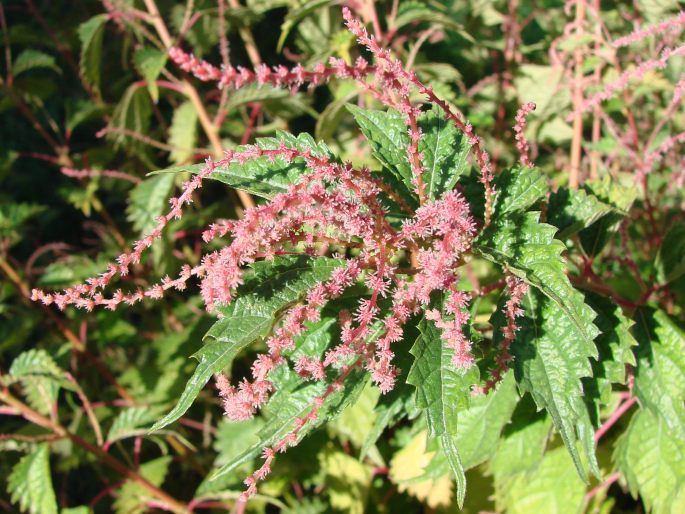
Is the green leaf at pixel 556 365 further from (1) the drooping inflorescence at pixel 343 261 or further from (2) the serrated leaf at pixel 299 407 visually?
(2) the serrated leaf at pixel 299 407

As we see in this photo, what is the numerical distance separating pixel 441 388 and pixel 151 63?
1.23 meters

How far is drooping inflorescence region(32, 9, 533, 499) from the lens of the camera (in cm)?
84

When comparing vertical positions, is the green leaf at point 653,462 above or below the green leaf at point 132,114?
below

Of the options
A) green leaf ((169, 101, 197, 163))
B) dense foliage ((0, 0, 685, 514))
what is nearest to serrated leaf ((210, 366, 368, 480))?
dense foliage ((0, 0, 685, 514))

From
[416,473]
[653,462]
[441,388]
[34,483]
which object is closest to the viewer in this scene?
[441,388]

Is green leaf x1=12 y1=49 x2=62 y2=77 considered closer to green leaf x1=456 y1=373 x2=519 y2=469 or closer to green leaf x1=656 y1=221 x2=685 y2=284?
green leaf x1=456 y1=373 x2=519 y2=469

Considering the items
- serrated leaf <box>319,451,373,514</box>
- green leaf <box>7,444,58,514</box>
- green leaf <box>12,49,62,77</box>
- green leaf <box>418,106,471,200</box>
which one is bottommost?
serrated leaf <box>319,451,373,514</box>

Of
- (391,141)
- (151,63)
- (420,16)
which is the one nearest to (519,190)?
(391,141)

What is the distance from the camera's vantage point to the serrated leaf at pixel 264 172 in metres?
0.98

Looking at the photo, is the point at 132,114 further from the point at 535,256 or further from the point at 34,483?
the point at 535,256

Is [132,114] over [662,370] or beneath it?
over

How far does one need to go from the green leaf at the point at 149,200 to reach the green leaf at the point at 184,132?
10 cm

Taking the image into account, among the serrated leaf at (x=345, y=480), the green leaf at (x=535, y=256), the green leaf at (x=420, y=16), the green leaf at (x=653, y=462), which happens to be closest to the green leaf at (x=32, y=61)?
the green leaf at (x=420, y=16)

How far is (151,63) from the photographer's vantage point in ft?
5.57
